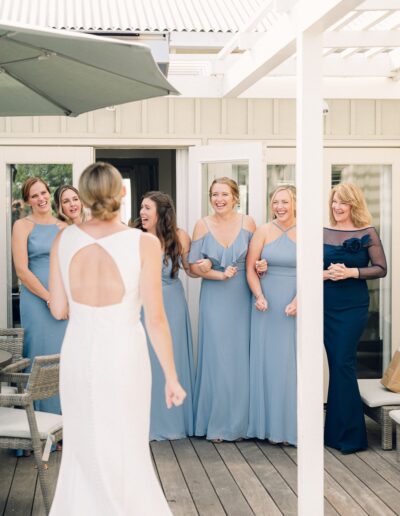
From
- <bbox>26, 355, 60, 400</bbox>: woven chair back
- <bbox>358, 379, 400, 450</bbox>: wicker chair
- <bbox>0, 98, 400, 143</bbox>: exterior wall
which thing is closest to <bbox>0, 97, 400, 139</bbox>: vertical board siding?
<bbox>0, 98, 400, 143</bbox>: exterior wall

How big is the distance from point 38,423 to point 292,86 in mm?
3612

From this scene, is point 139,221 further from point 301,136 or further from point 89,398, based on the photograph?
point 89,398

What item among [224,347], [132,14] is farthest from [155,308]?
[132,14]

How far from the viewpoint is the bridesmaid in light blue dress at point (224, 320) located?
249 inches

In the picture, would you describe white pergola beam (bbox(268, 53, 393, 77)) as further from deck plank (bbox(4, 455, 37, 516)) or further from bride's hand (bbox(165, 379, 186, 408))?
bride's hand (bbox(165, 379, 186, 408))

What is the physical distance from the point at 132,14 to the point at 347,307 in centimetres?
293

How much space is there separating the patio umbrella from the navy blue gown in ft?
7.23

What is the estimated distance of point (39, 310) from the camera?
6137mm

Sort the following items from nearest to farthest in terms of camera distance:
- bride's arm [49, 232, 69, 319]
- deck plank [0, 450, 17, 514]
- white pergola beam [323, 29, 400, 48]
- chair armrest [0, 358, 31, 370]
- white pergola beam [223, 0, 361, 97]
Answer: bride's arm [49, 232, 69, 319] < white pergola beam [223, 0, 361, 97] < deck plank [0, 450, 17, 514] < chair armrest [0, 358, 31, 370] < white pergola beam [323, 29, 400, 48]

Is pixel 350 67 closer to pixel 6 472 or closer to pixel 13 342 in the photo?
pixel 13 342

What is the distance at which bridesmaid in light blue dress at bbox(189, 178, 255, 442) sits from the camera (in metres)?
6.34

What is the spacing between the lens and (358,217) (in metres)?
6.14

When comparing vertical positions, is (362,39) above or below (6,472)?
above

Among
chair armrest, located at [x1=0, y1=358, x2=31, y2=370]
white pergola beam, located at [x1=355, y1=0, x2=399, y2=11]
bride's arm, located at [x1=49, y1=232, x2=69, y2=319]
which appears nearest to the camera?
bride's arm, located at [x1=49, y1=232, x2=69, y2=319]
